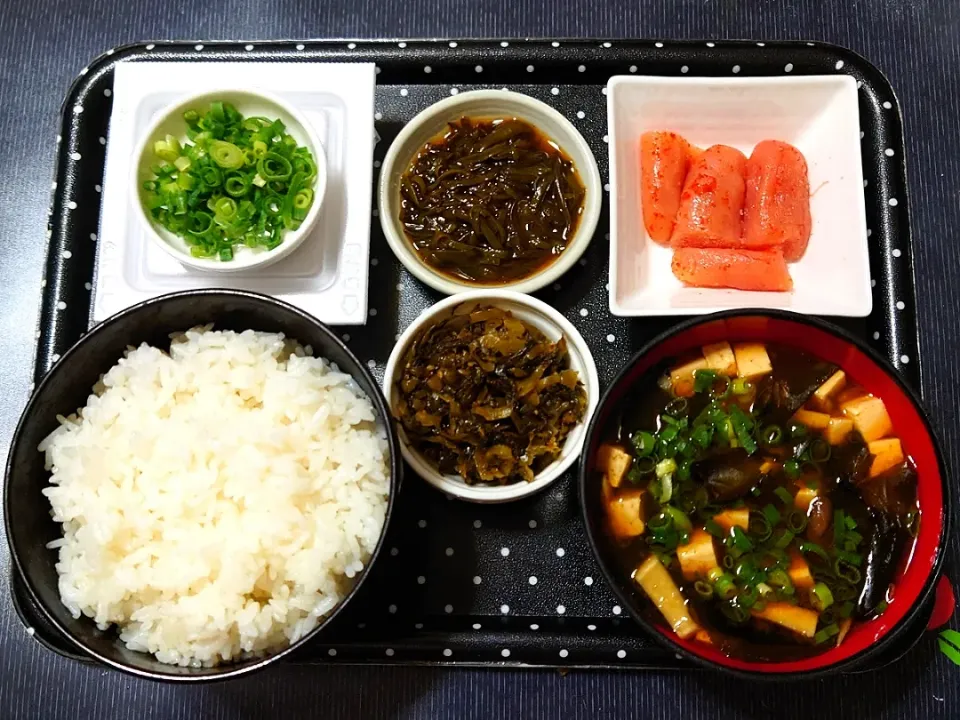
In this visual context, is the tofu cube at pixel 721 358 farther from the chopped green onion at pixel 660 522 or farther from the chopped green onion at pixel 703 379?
the chopped green onion at pixel 660 522

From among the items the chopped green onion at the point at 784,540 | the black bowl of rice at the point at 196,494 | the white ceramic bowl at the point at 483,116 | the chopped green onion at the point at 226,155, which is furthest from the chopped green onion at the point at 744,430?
the chopped green onion at the point at 226,155

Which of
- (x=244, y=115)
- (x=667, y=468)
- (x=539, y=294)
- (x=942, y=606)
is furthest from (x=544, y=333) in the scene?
(x=942, y=606)

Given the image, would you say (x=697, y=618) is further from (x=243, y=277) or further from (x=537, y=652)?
(x=243, y=277)

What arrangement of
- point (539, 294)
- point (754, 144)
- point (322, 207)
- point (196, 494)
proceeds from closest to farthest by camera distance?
point (196, 494) < point (322, 207) < point (539, 294) < point (754, 144)

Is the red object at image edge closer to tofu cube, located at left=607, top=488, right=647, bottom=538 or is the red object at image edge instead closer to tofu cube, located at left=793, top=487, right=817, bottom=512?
tofu cube, located at left=793, top=487, right=817, bottom=512

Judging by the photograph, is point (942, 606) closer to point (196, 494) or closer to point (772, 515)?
point (772, 515)

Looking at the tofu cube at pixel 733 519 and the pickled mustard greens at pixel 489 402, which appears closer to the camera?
the tofu cube at pixel 733 519

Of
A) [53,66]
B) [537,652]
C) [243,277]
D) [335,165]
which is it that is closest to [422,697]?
[537,652]
